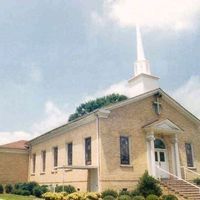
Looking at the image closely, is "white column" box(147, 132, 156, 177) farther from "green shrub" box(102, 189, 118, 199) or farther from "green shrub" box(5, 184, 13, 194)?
"green shrub" box(5, 184, 13, 194)

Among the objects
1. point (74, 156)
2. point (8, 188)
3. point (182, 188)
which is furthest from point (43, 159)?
point (182, 188)

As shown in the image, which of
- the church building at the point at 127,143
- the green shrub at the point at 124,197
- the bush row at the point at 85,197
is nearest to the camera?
the bush row at the point at 85,197

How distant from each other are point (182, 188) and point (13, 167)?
21091 mm

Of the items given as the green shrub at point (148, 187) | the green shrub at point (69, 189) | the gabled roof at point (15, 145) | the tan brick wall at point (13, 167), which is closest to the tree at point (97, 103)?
the gabled roof at point (15, 145)

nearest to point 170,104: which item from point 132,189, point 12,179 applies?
point 132,189

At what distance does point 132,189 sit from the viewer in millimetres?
23766

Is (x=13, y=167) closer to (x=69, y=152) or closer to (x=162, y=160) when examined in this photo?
(x=69, y=152)

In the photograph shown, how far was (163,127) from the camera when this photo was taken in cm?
2633

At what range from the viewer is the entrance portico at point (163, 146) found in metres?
25.6

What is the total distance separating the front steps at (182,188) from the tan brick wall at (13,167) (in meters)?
18.7

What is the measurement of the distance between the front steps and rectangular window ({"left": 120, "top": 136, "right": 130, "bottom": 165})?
10.2 ft

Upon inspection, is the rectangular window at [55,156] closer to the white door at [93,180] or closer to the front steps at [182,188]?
the white door at [93,180]

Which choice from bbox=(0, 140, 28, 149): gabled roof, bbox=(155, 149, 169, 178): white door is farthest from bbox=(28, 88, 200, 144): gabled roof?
bbox=(0, 140, 28, 149): gabled roof

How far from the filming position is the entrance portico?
25.6 metres
